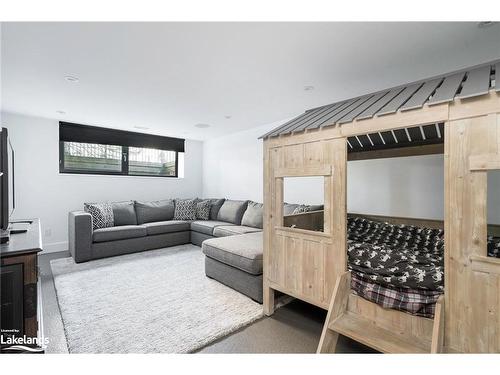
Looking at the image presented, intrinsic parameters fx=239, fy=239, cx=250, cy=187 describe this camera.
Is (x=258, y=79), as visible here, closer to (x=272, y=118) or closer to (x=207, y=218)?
(x=272, y=118)

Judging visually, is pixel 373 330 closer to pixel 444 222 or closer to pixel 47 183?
pixel 444 222

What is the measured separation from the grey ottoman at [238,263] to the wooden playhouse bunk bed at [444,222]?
8.1 inches

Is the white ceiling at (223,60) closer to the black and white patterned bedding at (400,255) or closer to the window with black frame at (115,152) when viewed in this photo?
the window with black frame at (115,152)

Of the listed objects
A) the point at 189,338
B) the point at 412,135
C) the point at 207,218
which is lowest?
the point at 189,338

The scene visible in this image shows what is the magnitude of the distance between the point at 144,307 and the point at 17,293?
1111mm

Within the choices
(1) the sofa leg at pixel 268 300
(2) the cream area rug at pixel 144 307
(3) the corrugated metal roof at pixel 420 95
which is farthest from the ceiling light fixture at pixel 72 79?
(1) the sofa leg at pixel 268 300

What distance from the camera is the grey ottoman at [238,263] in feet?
8.08

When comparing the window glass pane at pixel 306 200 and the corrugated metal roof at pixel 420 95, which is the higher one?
the corrugated metal roof at pixel 420 95

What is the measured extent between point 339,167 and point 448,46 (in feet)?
3.81

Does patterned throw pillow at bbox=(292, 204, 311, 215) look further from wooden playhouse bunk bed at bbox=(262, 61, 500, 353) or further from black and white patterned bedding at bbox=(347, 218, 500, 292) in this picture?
wooden playhouse bunk bed at bbox=(262, 61, 500, 353)

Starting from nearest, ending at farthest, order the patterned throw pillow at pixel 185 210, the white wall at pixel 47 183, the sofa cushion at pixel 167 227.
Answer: the white wall at pixel 47 183, the sofa cushion at pixel 167 227, the patterned throw pillow at pixel 185 210

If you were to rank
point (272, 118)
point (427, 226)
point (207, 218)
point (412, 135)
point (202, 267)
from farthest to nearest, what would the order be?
1. point (207, 218)
2. point (272, 118)
3. point (202, 267)
4. point (427, 226)
5. point (412, 135)

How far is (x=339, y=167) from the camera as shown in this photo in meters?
1.78
